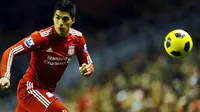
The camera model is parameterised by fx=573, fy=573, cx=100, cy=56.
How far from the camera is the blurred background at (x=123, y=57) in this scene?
1048 centimetres

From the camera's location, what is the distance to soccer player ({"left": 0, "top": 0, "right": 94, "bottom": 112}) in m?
6.20

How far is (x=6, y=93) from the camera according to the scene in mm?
12273

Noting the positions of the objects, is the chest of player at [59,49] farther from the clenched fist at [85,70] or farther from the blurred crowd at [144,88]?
the blurred crowd at [144,88]

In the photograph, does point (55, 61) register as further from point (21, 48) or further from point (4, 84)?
point (4, 84)

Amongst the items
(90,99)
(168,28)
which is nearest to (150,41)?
(168,28)

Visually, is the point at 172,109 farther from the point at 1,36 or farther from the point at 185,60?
→ the point at 1,36

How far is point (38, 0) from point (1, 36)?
4.11 ft

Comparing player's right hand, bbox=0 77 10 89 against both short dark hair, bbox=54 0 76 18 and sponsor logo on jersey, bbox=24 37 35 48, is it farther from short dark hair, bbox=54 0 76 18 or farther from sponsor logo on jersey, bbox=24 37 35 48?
short dark hair, bbox=54 0 76 18

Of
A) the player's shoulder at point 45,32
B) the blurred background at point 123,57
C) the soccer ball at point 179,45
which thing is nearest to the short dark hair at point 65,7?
the player's shoulder at point 45,32

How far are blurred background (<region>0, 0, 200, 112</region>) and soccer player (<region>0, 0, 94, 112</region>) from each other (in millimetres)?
3814

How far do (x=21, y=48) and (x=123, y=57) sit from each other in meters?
6.12

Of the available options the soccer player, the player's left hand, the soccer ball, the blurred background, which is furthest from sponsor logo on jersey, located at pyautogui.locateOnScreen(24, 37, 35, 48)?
the blurred background

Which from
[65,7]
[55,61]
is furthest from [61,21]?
[55,61]

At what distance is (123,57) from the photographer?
477 inches
